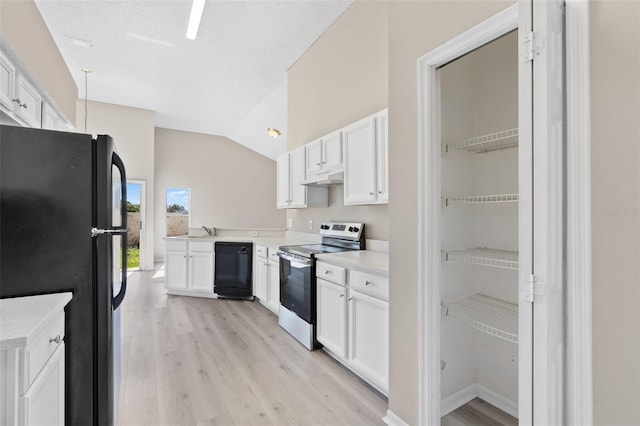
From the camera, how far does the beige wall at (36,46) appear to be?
2.39m

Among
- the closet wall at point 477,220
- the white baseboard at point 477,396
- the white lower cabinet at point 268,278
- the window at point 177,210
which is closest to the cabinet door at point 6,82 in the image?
the white lower cabinet at point 268,278

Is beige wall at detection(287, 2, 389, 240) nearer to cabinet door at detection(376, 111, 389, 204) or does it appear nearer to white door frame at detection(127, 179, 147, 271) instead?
cabinet door at detection(376, 111, 389, 204)

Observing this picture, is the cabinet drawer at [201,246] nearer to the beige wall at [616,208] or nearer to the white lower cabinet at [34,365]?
the white lower cabinet at [34,365]

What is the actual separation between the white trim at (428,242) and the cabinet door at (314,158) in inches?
68.2

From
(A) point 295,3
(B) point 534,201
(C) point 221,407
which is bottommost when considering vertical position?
(C) point 221,407

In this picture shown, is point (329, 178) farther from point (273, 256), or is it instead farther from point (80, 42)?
point (80, 42)

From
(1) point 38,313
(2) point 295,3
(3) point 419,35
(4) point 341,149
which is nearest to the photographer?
(1) point 38,313

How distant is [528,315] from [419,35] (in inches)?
54.9

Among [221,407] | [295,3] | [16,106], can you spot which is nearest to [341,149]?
[295,3]

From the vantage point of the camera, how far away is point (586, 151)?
0.98 m

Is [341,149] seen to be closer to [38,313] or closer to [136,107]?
[38,313]

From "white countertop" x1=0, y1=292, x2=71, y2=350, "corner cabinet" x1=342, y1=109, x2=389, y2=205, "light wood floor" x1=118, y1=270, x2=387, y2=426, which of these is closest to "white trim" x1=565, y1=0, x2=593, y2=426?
"light wood floor" x1=118, y1=270, x2=387, y2=426

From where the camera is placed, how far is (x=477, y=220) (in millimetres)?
1828

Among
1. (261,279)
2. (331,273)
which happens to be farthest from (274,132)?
(331,273)
